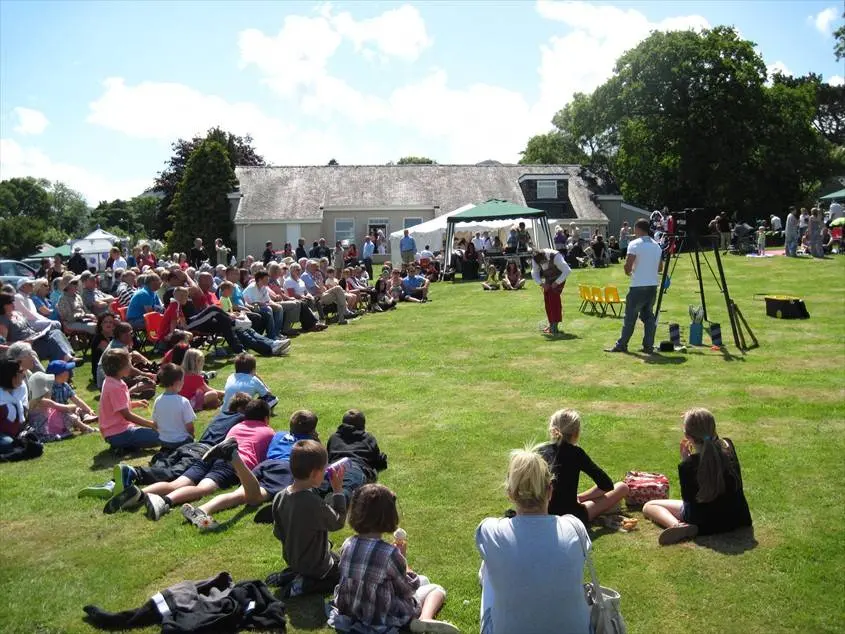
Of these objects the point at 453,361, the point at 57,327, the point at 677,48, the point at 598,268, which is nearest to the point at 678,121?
the point at 677,48

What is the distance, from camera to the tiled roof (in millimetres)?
45781

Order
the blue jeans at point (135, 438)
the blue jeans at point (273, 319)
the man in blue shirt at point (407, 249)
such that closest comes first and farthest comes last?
1. the blue jeans at point (135, 438)
2. the blue jeans at point (273, 319)
3. the man in blue shirt at point (407, 249)

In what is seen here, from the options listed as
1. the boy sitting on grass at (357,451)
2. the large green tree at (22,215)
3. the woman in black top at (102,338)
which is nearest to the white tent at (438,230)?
the woman in black top at (102,338)

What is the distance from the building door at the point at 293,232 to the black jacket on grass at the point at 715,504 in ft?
134

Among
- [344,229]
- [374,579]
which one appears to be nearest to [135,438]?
[374,579]

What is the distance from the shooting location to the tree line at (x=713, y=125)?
142 ft

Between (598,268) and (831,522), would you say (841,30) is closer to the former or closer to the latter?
(598,268)

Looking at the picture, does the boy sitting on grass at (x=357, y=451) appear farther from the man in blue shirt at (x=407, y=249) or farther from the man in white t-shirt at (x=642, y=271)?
the man in blue shirt at (x=407, y=249)

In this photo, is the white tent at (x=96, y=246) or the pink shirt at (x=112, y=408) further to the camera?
the white tent at (x=96, y=246)

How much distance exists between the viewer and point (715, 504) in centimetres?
551

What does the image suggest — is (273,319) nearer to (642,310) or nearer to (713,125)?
(642,310)

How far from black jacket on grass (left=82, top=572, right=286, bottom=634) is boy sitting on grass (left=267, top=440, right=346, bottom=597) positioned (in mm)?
283

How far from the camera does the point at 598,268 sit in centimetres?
3078

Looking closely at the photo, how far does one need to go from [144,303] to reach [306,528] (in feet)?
32.7
